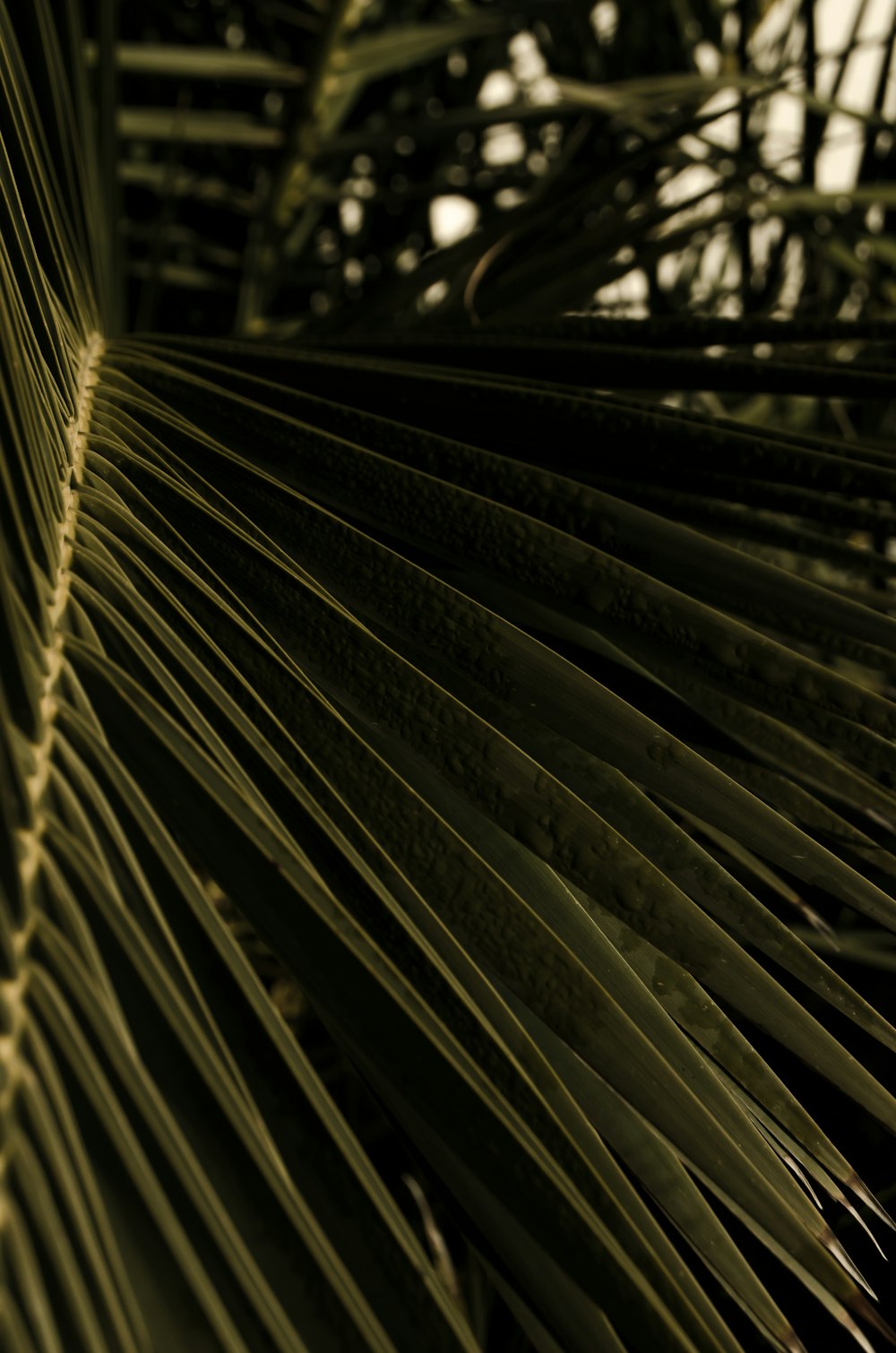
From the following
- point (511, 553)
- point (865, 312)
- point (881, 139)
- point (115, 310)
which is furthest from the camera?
point (865, 312)

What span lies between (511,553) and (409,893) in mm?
130

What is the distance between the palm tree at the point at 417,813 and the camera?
0.21 metres

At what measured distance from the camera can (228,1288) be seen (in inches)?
8.0

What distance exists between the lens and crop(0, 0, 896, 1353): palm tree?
0.21 metres

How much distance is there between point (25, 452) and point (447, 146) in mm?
1121

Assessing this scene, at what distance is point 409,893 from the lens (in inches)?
Answer: 10.4

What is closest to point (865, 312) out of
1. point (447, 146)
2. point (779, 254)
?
point (779, 254)

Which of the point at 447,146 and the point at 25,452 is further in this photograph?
the point at 447,146

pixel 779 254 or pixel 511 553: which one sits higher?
pixel 779 254

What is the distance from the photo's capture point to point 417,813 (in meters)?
0.28

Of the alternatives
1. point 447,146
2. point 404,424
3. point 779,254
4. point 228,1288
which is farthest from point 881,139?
point 228,1288

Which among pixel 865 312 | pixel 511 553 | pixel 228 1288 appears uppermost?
pixel 865 312

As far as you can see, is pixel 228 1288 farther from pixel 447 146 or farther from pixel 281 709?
pixel 447 146

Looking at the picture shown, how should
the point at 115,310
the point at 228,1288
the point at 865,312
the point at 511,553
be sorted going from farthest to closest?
the point at 865,312
the point at 115,310
the point at 511,553
the point at 228,1288
